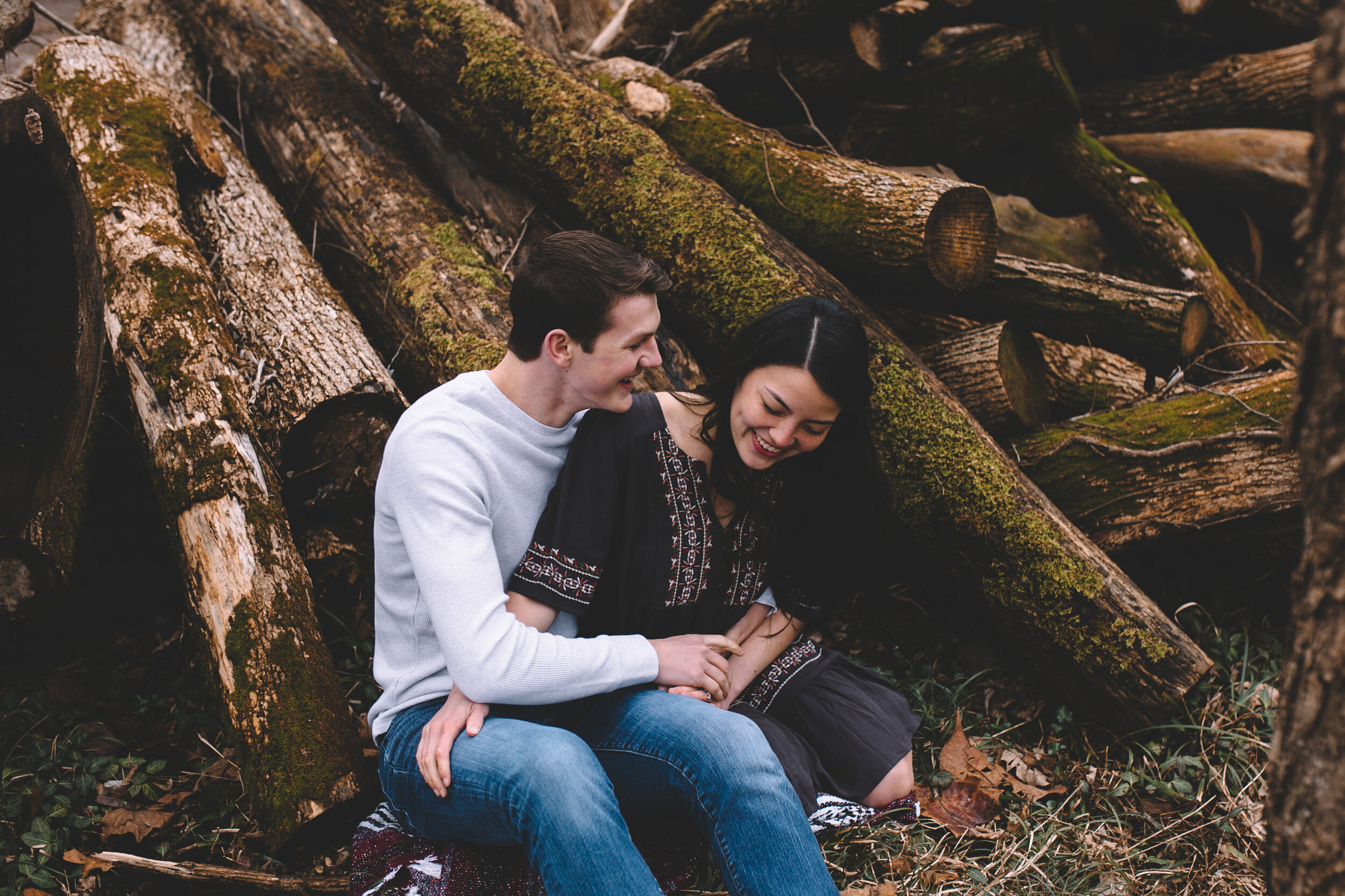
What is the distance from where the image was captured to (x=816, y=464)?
264 cm

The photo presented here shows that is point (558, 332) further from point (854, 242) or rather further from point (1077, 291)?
point (1077, 291)

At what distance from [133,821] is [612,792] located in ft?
5.78

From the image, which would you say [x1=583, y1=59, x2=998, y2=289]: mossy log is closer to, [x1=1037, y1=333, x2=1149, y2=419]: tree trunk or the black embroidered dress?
[x1=1037, y1=333, x2=1149, y2=419]: tree trunk

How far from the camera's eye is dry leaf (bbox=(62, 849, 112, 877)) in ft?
7.67

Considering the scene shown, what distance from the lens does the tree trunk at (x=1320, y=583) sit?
1.06 m

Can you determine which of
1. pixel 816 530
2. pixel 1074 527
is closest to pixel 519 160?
pixel 816 530

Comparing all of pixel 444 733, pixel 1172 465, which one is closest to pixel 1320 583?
pixel 444 733

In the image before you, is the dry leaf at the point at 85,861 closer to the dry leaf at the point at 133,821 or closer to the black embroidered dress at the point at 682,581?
the dry leaf at the point at 133,821

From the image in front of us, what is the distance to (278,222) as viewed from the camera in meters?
3.97

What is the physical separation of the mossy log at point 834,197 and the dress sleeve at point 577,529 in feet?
5.79

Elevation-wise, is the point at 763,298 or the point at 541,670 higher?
the point at 763,298

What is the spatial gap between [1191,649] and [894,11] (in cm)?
351

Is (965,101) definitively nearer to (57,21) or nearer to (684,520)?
(684,520)

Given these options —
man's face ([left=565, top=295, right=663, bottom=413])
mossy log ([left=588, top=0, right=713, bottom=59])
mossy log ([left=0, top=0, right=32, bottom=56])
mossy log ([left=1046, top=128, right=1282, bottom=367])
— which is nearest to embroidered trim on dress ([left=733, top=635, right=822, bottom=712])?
man's face ([left=565, top=295, right=663, bottom=413])
